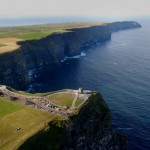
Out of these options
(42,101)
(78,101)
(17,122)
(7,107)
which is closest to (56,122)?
(17,122)

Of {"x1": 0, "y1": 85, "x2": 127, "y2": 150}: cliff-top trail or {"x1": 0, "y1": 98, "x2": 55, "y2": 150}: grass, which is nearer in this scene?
{"x1": 0, "y1": 98, "x2": 55, "y2": 150}: grass

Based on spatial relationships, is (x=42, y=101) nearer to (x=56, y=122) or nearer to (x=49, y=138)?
(x=56, y=122)

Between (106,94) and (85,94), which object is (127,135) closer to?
(85,94)

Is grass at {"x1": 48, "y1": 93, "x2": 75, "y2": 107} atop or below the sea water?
atop

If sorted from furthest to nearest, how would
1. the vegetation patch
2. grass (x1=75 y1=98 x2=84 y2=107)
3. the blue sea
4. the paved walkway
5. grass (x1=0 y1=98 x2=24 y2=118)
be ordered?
the blue sea, grass (x1=75 y1=98 x2=84 y2=107), grass (x1=0 y1=98 x2=24 y2=118), the paved walkway, the vegetation patch

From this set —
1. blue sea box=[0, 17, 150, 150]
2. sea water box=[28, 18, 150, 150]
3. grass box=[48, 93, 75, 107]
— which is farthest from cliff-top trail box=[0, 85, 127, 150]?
sea water box=[28, 18, 150, 150]

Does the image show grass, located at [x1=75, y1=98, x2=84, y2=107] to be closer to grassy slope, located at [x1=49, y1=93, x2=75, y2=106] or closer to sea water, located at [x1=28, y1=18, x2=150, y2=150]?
grassy slope, located at [x1=49, y1=93, x2=75, y2=106]

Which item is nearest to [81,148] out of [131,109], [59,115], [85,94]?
[59,115]
